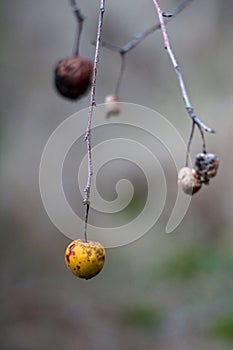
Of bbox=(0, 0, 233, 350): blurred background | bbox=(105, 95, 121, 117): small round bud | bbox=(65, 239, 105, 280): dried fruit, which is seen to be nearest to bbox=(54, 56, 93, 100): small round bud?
bbox=(105, 95, 121, 117): small round bud

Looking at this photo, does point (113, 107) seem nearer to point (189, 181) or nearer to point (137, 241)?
point (189, 181)

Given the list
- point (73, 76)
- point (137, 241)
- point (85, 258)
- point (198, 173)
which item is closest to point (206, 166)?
point (198, 173)

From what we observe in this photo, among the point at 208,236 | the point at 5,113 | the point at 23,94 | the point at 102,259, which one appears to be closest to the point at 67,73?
the point at 102,259

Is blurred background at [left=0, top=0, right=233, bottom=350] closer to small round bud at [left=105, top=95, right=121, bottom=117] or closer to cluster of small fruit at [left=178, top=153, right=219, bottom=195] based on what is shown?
small round bud at [left=105, top=95, right=121, bottom=117]

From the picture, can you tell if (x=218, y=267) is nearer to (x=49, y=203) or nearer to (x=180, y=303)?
(x=180, y=303)

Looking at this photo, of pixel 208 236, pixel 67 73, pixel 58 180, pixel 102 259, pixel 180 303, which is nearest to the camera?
pixel 102 259

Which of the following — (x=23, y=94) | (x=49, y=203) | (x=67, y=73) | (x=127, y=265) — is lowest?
(x=67, y=73)
